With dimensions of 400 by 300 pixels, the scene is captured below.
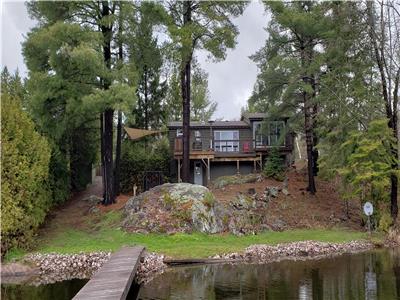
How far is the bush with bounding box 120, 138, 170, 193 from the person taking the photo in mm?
29562

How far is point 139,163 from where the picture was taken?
30.0 meters

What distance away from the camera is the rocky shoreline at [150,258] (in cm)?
1560

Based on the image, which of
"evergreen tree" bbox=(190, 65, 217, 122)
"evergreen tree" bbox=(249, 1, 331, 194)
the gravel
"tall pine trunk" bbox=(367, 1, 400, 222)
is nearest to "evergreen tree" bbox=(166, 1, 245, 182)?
"evergreen tree" bbox=(249, 1, 331, 194)

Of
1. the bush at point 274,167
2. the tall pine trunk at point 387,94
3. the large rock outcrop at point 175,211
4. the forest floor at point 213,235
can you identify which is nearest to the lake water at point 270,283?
the forest floor at point 213,235

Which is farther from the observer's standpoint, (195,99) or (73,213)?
(195,99)

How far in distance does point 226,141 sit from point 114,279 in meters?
22.9

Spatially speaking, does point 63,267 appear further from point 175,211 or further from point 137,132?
point 137,132

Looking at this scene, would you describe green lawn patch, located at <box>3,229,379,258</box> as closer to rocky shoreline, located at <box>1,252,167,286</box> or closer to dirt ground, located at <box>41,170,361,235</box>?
rocky shoreline, located at <box>1,252,167,286</box>

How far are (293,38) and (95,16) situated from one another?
1136 centimetres

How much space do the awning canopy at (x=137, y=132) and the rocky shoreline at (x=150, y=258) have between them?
18.6 m

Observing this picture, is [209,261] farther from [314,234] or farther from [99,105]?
[99,105]

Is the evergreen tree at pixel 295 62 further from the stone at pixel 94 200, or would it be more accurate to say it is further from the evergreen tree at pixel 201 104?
the evergreen tree at pixel 201 104

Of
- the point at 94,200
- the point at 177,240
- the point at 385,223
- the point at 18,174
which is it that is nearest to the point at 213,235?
the point at 177,240

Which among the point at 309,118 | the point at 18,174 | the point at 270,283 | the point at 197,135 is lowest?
the point at 270,283
